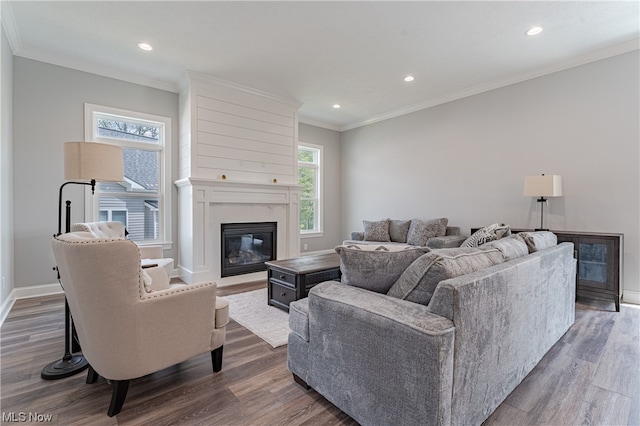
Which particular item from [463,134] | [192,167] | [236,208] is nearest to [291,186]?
[236,208]

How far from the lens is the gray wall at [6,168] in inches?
120

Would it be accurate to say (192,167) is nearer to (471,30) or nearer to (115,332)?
(115,332)

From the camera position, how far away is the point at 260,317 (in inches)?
124

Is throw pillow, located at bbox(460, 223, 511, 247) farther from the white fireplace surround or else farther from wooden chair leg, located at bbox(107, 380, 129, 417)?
the white fireplace surround

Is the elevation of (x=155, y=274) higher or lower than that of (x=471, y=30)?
lower

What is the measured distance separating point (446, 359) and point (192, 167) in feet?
13.3

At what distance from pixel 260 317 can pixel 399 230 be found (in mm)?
3169

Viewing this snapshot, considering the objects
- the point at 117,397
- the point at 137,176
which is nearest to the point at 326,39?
the point at 137,176

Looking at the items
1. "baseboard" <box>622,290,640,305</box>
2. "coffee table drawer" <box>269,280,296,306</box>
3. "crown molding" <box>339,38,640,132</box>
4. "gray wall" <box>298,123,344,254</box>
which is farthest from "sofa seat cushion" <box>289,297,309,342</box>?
"gray wall" <box>298,123,344,254</box>

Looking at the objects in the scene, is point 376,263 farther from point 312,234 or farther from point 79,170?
point 312,234

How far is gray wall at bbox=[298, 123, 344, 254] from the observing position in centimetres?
668

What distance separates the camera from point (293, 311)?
1897mm

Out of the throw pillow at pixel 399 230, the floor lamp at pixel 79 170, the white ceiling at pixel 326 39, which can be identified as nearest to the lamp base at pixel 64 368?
the floor lamp at pixel 79 170

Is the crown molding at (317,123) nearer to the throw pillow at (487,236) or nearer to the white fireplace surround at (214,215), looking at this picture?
the white fireplace surround at (214,215)
